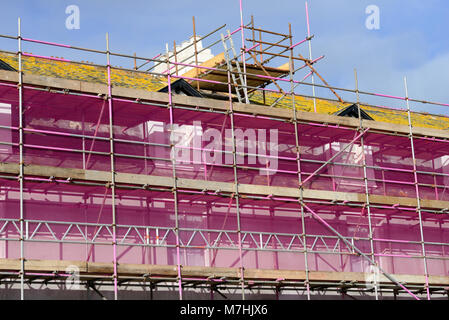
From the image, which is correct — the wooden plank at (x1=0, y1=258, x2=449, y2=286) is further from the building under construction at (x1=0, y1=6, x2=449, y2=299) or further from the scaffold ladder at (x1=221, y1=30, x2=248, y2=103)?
the scaffold ladder at (x1=221, y1=30, x2=248, y2=103)

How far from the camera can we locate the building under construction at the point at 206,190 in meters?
25.3

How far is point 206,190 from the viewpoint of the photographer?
27.2m

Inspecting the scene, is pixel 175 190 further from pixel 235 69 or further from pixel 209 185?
pixel 235 69

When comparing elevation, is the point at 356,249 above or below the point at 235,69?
below

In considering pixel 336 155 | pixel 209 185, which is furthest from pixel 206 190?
pixel 336 155

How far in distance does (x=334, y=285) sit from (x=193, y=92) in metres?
6.74

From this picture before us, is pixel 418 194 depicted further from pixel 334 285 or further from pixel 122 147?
pixel 122 147

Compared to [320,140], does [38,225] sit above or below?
below

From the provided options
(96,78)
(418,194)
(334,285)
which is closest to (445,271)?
(418,194)

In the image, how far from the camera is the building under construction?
82.9 feet

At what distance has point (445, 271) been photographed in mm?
31391

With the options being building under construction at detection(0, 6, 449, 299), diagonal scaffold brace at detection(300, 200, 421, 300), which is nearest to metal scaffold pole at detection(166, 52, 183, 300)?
building under construction at detection(0, 6, 449, 299)

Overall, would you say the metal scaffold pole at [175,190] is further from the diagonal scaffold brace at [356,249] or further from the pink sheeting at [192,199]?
the diagonal scaffold brace at [356,249]

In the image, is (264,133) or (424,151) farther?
(424,151)
